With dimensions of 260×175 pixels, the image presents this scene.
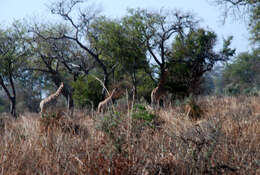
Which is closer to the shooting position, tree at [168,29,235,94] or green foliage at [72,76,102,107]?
green foliage at [72,76,102,107]

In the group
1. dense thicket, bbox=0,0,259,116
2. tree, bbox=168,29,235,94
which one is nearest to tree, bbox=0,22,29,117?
dense thicket, bbox=0,0,259,116

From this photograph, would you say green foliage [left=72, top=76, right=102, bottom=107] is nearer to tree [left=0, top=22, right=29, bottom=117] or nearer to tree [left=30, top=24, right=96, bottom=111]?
tree [left=30, top=24, right=96, bottom=111]

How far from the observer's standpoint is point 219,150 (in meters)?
3.02

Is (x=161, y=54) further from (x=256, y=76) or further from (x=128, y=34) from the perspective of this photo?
(x=256, y=76)

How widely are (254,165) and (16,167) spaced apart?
2631mm

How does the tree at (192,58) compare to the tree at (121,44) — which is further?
the tree at (192,58)

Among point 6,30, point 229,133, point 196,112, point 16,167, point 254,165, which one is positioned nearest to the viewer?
point 16,167

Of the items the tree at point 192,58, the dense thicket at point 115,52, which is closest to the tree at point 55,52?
the dense thicket at point 115,52

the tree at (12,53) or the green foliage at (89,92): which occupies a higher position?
the tree at (12,53)

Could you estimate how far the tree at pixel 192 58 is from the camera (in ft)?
73.9

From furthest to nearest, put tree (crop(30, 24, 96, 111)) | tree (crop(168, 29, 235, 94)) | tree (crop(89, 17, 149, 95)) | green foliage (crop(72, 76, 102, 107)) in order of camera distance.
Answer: tree (crop(168, 29, 235, 94)) → tree (crop(30, 24, 96, 111)) → tree (crop(89, 17, 149, 95)) → green foliage (crop(72, 76, 102, 107))

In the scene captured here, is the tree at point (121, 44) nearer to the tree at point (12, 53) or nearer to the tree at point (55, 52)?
the tree at point (55, 52)

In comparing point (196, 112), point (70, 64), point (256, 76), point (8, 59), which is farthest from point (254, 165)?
point (256, 76)

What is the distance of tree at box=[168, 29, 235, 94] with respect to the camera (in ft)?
73.9
